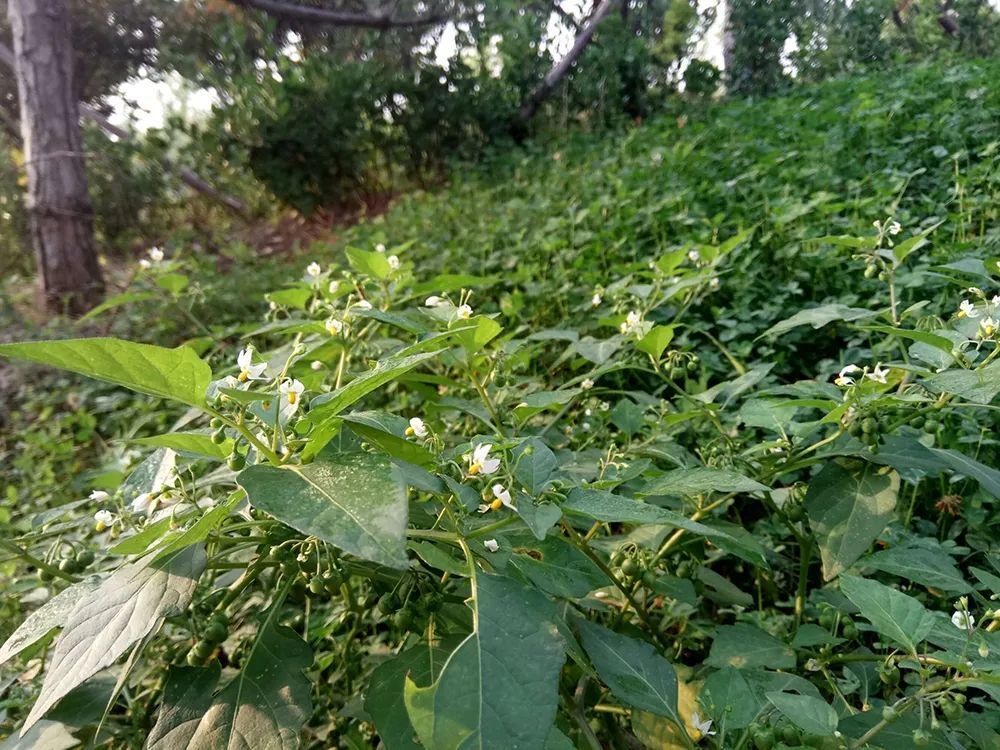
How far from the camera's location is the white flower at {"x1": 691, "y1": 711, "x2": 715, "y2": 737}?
903 millimetres

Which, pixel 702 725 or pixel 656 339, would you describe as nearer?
pixel 702 725

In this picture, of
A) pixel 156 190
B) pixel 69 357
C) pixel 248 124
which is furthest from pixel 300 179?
pixel 69 357

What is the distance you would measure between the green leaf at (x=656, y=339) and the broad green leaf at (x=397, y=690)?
746 mm

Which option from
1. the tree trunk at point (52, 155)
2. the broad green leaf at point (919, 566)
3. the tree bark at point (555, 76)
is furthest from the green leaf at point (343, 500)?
the tree bark at point (555, 76)

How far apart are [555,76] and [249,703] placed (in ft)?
26.7

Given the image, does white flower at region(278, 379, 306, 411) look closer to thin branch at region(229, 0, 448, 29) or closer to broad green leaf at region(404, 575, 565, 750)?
broad green leaf at region(404, 575, 565, 750)

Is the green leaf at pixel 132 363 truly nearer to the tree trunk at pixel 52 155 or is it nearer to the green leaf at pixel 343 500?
the green leaf at pixel 343 500

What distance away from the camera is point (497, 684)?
2.12ft

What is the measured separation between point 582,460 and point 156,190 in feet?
21.2

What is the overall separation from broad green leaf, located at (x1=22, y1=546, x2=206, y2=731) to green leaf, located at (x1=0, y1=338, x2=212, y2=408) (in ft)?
0.65

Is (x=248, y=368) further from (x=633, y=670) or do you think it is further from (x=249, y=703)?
(x=633, y=670)

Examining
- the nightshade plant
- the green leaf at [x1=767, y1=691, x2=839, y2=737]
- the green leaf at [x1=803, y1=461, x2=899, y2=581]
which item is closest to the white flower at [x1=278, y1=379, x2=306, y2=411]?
the nightshade plant

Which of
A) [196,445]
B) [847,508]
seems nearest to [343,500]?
[196,445]

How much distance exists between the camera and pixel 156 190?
6.39 metres
